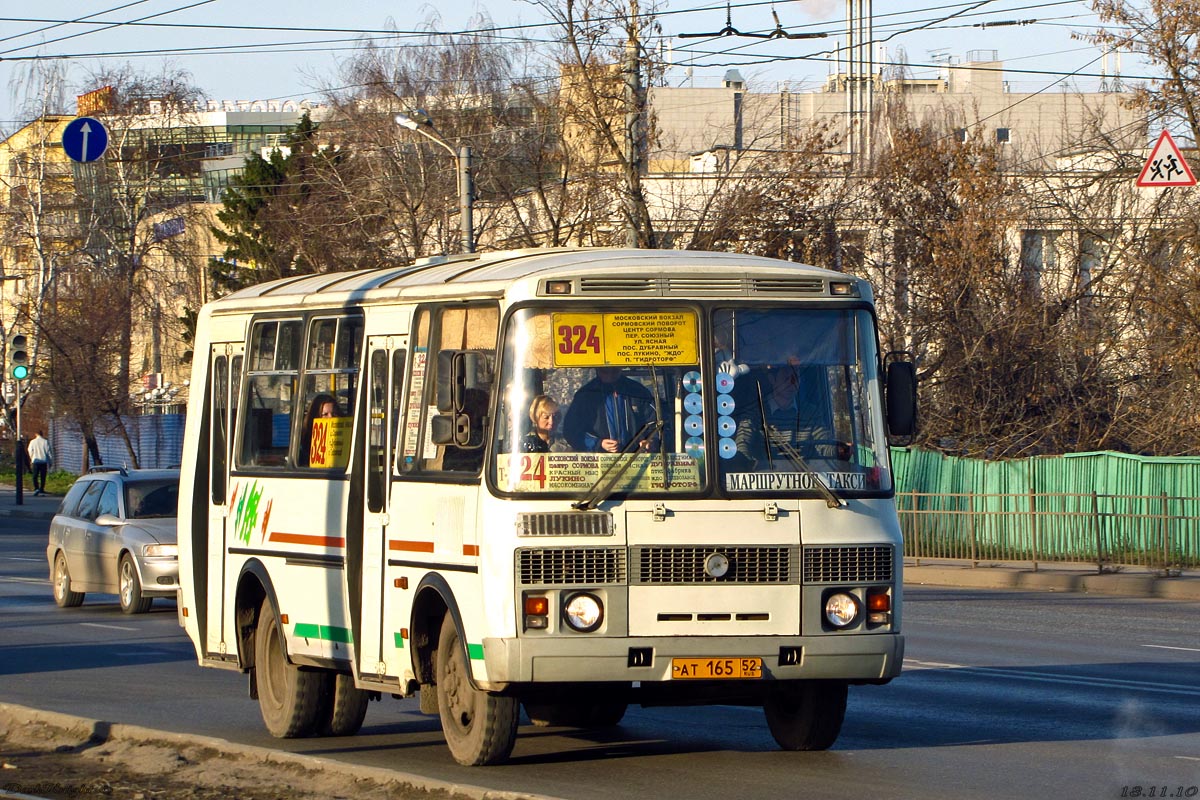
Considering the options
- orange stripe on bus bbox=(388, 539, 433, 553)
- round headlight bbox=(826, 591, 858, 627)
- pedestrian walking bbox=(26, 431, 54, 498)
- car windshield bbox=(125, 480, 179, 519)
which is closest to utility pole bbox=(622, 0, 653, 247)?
car windshield bbox=(125, 480, 179, 519)

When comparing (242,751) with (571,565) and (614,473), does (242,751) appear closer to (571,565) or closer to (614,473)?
A: (571,565)

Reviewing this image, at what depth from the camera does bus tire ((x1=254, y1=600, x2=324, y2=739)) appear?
10883mm

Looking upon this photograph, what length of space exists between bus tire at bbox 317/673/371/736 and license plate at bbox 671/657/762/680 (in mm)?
2741

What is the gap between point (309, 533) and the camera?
10.6 metres

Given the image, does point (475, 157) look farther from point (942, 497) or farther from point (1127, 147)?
point (942, 497)

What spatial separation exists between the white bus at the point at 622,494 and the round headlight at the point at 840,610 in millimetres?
11

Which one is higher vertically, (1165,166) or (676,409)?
(1165,166)

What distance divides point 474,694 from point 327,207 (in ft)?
112

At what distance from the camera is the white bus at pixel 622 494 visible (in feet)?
29.1

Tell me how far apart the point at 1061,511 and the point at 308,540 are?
17.2 metres

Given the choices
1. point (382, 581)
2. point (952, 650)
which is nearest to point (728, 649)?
point (382, 581)

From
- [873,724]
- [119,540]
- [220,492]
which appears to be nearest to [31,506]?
[119,540]

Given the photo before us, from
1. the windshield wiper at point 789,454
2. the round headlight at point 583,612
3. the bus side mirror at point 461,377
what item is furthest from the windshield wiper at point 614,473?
the bus side mirror at point 461,377

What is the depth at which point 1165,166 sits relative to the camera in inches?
890
